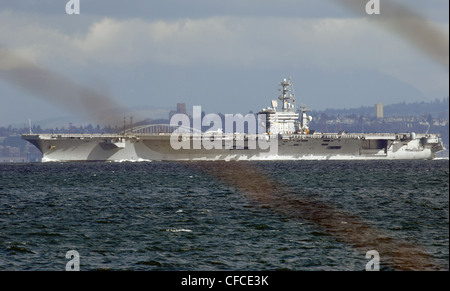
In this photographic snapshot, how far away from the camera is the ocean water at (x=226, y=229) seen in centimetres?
2084

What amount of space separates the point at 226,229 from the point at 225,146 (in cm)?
7669

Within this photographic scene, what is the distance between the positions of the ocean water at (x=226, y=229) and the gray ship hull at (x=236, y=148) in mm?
53807

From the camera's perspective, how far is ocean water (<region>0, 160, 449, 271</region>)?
20.8 metres

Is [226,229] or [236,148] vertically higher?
[236,148]

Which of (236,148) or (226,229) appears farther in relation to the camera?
(236,148)

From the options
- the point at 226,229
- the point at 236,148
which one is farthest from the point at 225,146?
the point at 226,229

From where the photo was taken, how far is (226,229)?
27.4 m

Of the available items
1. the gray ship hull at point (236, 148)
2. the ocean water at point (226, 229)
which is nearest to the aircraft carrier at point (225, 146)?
the gray ship hull at point (236, 148)

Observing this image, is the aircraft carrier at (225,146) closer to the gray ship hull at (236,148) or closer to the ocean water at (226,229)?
the gray ship hull at (236,148)

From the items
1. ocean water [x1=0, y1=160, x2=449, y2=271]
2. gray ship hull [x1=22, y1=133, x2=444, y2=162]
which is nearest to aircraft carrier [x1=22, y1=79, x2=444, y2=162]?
gray ship hull [x1=22, y1=133, x2=444, y2=162]

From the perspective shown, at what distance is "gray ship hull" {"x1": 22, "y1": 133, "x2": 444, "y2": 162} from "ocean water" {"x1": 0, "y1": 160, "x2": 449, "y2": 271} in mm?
53807

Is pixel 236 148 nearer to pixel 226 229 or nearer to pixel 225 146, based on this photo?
pixel 225 146

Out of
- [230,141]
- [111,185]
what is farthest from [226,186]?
[230,141]

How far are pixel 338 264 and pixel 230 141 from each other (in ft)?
274
